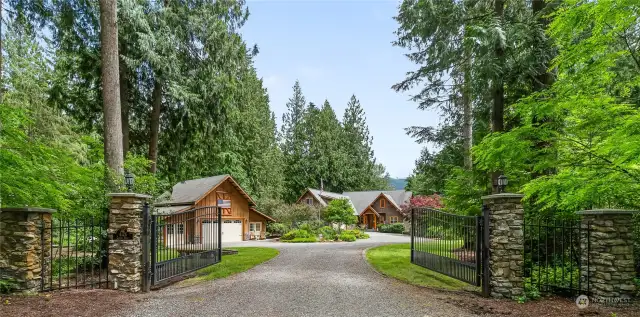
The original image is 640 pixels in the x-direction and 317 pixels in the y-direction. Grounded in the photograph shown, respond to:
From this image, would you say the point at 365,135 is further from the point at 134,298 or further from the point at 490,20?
the point at 134,298

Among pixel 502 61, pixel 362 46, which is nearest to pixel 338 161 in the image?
pixel 362 46

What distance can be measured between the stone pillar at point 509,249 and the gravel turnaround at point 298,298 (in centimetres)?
109

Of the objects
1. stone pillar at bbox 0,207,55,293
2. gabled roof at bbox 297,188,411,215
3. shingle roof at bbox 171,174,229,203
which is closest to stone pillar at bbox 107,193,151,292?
stone pillar at bbox 0,207,55,293

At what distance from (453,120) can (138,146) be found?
13318mm

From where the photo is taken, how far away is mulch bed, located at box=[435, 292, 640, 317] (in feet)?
20.5

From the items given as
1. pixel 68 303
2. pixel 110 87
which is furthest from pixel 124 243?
pixel 110 87

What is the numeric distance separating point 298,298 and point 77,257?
5.21 m

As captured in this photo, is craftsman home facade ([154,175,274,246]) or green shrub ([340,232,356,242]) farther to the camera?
green shrub ([340,232,356,242])

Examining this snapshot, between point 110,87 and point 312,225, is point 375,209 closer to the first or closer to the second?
point 312,225

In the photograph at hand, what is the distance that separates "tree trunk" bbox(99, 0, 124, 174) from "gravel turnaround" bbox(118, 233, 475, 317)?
4085 mm

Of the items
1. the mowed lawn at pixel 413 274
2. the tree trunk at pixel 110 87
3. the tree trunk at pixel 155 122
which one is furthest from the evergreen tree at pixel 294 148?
the tree trunk at pixel 110 87

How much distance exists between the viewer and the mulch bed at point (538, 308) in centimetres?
624

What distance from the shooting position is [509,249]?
7.28 meters

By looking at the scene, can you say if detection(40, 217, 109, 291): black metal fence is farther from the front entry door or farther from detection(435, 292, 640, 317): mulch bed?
the front entry door
